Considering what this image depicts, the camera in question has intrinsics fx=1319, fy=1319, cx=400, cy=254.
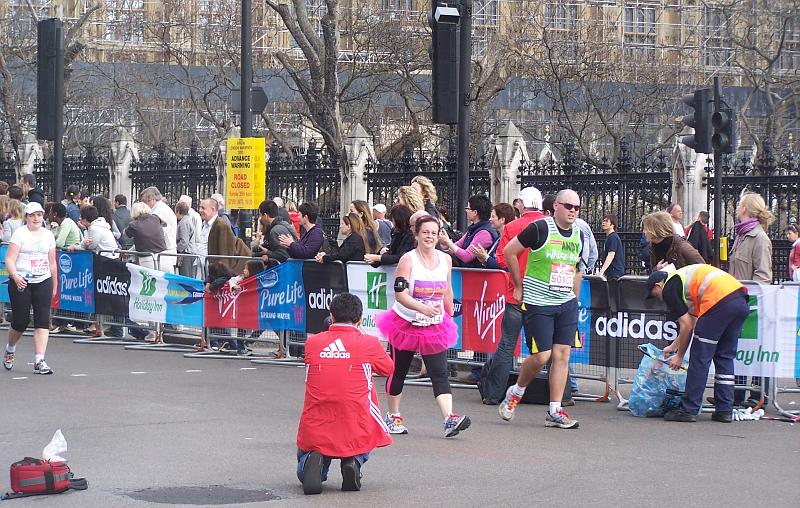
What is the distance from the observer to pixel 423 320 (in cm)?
1016

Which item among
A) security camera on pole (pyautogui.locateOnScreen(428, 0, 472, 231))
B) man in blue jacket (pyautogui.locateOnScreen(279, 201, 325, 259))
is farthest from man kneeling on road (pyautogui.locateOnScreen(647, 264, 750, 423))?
man in blue jacket (pyautogui.locateOnScreen(279, 201, 325, 259))

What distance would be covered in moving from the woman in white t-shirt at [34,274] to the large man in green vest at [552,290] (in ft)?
18.5

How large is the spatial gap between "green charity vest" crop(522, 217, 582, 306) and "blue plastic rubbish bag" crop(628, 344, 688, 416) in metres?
1.22

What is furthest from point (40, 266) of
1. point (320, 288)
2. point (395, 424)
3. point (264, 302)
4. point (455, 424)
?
point (455, 424)

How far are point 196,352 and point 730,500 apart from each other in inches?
370

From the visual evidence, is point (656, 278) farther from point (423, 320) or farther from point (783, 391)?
point (423, 320)

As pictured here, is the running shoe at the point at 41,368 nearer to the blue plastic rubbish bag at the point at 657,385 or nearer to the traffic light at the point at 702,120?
the blue plastic rubbish bag at the point at 657,385

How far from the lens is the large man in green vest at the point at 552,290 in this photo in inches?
417

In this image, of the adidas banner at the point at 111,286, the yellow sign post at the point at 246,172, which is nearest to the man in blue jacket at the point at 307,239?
the adidas banner at the point at 111,286

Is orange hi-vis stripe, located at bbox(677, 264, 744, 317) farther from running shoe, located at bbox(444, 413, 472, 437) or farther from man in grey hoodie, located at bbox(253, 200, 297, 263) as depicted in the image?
man in grey hoodie, located at bbox(253, 200, 297, 263)

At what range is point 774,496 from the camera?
8055mm

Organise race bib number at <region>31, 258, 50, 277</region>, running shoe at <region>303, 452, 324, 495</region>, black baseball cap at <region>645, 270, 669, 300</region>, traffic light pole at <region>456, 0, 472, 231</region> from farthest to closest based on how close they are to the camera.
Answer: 1. traffic light pole at <region>456, 0, 472, 231</region>
2. race bib number at <region>31, 258, 50, 277</region>
3. black baseball cap at <region>645, 270, 669, 300</region>
4. running shoe at <region>303, 452, 324, 495</region>

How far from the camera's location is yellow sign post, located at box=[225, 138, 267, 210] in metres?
18.9

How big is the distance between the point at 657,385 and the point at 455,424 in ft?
7.59
